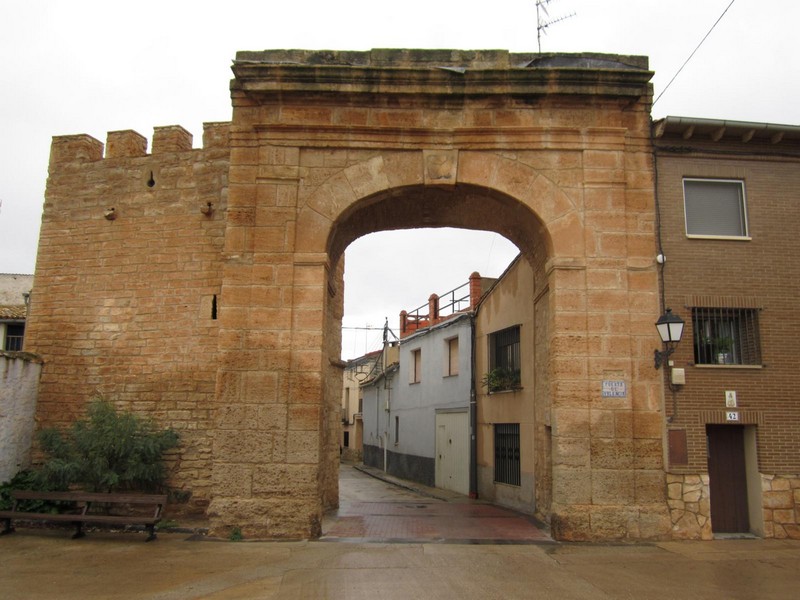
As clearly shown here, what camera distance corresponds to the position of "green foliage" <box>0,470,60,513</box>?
9.06 meters

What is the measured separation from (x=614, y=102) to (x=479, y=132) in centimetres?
201

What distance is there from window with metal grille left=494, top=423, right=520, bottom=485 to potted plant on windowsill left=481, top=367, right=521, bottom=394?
30.9 inches

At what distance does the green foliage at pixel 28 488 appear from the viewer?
357 inches

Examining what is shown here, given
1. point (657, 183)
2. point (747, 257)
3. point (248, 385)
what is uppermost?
point (657, 183)

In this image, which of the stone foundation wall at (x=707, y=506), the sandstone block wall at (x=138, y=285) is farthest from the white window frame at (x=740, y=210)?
the sandstone block wall at (x=138, y=285)

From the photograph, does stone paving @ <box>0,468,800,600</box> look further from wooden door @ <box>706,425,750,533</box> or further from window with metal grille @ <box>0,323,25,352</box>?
window with metal grille @ <box>0,323,25,352</box>

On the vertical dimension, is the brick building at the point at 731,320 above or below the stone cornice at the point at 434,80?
below

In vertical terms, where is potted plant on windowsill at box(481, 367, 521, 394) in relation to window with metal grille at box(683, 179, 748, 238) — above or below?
below

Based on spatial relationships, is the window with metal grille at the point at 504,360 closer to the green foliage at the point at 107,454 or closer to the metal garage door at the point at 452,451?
the metal garage door at the point at 452,451

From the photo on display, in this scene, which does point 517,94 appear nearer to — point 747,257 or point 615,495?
point 747,257

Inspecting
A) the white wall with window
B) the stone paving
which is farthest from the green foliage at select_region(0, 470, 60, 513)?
the white wall with window

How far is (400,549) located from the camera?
27.0 ft

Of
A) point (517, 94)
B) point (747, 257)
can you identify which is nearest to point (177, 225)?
point (517, 94)

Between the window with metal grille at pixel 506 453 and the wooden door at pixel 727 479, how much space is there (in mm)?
4624
